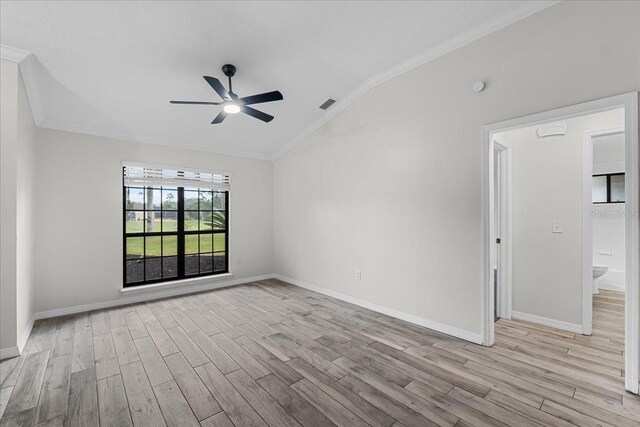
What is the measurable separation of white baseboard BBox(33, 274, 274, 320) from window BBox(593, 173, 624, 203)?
6.53 m

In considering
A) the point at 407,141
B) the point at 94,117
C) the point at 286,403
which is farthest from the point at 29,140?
the point at 407,141

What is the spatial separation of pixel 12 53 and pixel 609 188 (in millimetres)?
8359

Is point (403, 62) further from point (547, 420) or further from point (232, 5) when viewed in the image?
point (547, 420)

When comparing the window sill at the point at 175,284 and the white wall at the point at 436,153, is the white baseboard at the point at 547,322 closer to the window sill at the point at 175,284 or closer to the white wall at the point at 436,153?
the white wall at the point at 436,153

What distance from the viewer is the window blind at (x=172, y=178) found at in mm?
4219

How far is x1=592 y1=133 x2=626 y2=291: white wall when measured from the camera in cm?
A: 473

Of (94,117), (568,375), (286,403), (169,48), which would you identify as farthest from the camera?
(94,117)

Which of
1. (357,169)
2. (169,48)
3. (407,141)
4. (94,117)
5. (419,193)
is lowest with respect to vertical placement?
(419,193)

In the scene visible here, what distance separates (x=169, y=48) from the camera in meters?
2.75

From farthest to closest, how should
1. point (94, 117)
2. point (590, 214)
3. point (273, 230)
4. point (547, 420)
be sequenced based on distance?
point (273, 230) < point (94, 117) < point (590, 214) < point (547, 420)

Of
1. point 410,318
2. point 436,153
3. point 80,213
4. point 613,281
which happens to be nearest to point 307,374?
point 410,318

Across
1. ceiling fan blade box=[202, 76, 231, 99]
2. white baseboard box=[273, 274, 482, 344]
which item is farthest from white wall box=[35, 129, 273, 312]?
white baseboard box=[273, 274, 482, 344]

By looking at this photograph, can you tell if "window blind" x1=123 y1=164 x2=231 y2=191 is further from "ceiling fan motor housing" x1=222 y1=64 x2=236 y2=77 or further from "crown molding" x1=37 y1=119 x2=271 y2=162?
"ceiling fan motor housing" x1=222 y1=64 x2=236 y2=77

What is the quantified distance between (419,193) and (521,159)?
4.65ft
